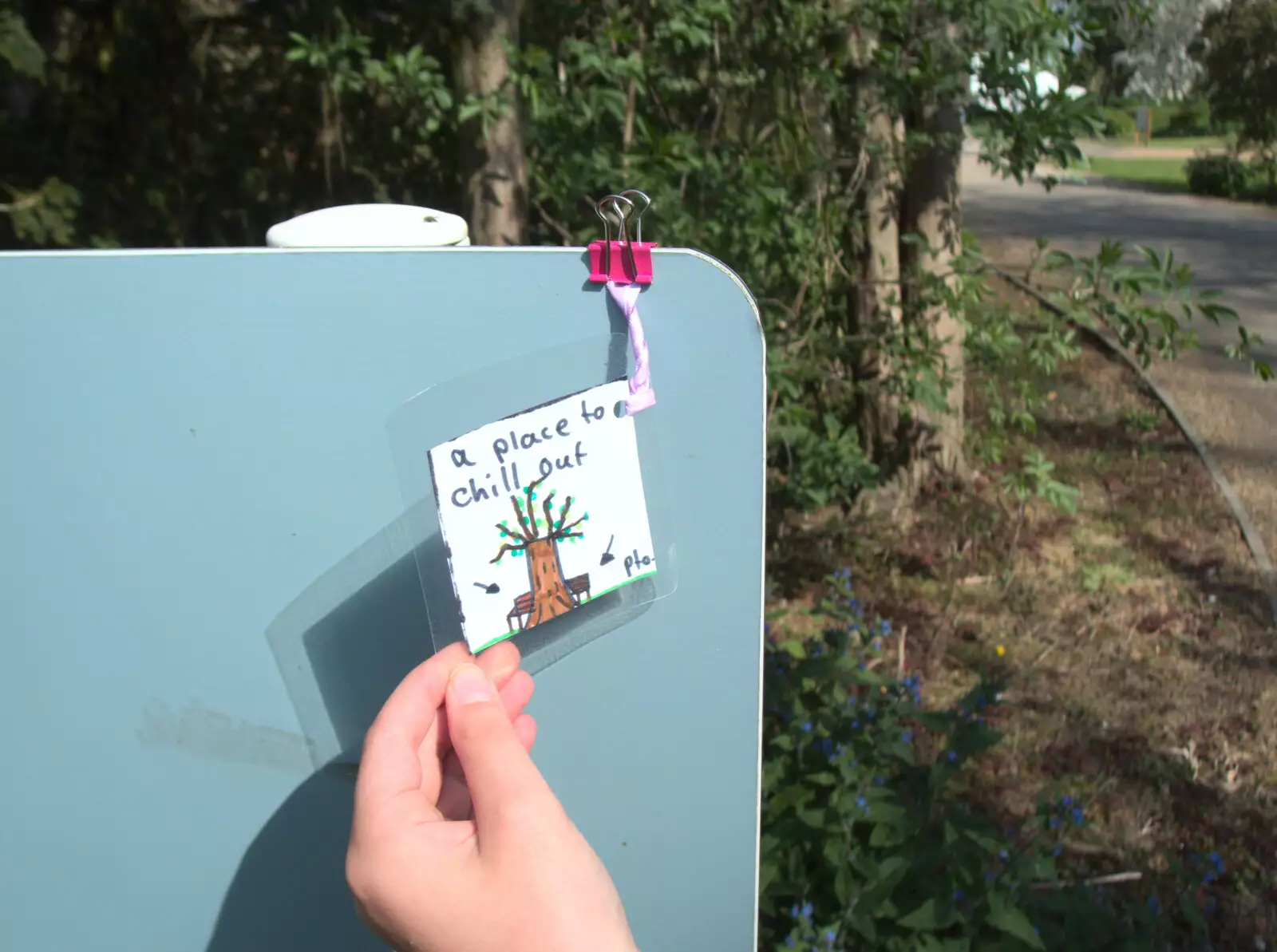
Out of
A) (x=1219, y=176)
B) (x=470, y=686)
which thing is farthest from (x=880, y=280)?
(x=1219, y=176)

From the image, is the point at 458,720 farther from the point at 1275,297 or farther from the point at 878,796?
the point at 1275,297

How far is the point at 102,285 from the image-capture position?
1.04 m

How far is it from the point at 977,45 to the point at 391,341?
7.19 ft

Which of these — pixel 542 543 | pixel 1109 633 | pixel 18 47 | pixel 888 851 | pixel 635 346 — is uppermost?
pixel 18 47

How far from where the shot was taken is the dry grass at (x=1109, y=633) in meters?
2.90

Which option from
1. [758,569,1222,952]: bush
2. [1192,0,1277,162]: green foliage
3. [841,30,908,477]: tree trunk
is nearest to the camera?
[758,569,1222,952]: bush

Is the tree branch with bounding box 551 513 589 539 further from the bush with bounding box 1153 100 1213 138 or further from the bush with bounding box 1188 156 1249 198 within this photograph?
the bush with bounding box 1153 100 1213 138

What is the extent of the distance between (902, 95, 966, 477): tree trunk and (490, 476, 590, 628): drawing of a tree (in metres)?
2.67

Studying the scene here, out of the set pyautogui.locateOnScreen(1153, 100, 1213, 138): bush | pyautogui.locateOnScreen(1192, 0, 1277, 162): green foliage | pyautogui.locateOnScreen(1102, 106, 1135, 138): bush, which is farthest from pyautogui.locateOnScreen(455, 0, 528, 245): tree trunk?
pyautogui.locateOnScreen(1153, 100, 1213, 138): bush

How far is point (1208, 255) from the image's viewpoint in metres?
10.6

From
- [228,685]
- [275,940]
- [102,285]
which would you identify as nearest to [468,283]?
[102,285]

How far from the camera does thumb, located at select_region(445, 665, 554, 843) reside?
2.98 ft

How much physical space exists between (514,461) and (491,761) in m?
0.27

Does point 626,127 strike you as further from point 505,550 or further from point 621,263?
point 505,550
